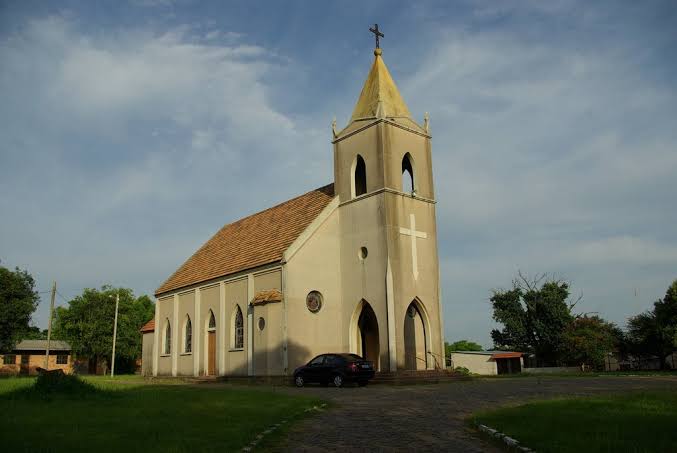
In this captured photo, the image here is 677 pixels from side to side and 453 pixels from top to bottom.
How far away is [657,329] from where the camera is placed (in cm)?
4641

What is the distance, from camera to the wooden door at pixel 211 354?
3397 centimetres

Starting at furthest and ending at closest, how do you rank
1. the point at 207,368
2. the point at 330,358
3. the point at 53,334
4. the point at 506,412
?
the point at 53,334 < the point at 207,368 < the point at 330,358 < the point at 506,412

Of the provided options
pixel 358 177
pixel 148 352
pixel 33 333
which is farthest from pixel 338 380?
pixel 33 333

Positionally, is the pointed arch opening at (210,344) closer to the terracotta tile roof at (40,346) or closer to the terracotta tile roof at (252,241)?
the terracotta tile roof at (252,241)

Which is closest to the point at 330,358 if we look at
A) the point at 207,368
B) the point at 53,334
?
the point at 207,368

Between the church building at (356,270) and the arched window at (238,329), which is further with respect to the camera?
the arched window at (238,329)

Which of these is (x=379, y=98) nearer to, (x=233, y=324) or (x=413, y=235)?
(x=413, y=235)

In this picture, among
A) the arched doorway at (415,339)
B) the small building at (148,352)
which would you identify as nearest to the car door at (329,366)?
the arched doorway at (415,339)

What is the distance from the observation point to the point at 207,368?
34.3 m

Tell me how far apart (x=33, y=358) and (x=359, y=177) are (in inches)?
2037

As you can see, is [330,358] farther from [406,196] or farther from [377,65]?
[377,65]

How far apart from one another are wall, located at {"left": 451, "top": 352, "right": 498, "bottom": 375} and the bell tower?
26.8 m

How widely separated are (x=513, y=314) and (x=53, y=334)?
2008 inches

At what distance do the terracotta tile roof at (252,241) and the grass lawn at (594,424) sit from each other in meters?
18.2
